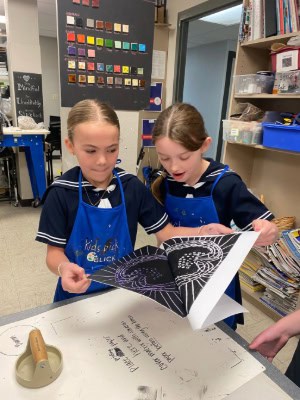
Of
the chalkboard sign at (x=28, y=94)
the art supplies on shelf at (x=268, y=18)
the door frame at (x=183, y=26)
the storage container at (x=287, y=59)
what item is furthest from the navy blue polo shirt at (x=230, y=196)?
the chalkboard sign at (x=28, y=94)

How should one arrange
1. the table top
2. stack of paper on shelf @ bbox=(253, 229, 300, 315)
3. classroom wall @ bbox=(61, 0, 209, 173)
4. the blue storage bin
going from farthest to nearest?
the table top < classroom wall @ bbox=(61, 0, 209, 173) < stack of paper on shelf @ bbox=(253, 229, 300, 315) < the blue storage bin

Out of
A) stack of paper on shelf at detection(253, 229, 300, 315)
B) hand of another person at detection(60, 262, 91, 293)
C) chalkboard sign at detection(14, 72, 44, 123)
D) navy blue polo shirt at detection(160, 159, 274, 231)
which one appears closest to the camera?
hand of another person at detection(60, 262, 91, 293)

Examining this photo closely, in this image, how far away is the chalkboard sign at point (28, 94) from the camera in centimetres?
356

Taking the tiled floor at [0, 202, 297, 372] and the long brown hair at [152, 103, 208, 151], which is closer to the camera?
the long brown hair at [152, 103, 208, 151]

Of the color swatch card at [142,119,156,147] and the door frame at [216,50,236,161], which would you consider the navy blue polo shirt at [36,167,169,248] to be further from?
the door frame at [216,50,236,161]

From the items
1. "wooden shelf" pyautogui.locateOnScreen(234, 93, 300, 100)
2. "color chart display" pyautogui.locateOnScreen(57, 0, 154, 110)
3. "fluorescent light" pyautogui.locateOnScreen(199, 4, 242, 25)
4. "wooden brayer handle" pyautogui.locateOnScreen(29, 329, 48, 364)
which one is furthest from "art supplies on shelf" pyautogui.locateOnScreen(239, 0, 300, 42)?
"fluorescent light" pyautogui.locateOnScreen(199, 4, 242, 25)

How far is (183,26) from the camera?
3.07 metres

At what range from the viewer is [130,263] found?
79cm

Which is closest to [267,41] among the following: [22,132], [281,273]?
[281,273]

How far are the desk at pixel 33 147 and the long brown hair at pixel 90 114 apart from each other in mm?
2386

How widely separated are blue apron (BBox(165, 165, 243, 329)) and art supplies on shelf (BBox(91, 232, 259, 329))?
227mm

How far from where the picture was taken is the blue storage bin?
1.62 meters

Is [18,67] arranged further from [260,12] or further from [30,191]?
[260,12]

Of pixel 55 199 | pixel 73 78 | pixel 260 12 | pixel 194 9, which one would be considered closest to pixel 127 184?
pixel 55 199
